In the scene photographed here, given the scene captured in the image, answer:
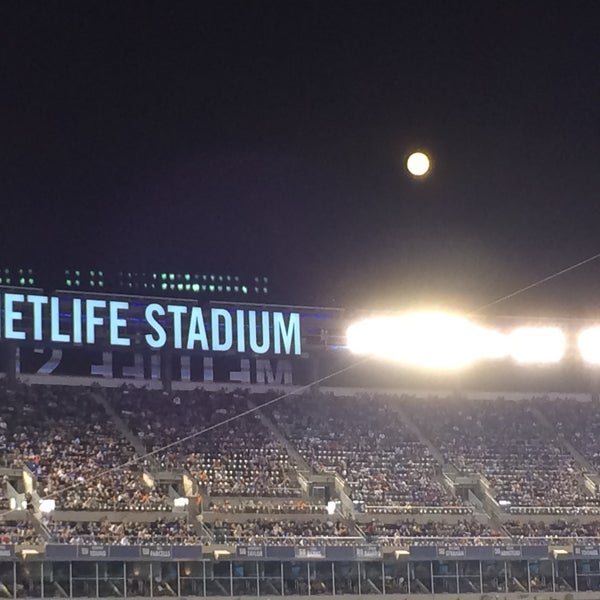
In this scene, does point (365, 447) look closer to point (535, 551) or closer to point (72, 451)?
point (535, 551)

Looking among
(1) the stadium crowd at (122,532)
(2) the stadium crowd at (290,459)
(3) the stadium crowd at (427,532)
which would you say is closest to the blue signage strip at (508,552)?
(3) the stadium crowd at (427,532)

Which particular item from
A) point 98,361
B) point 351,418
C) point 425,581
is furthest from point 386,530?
point 98,361

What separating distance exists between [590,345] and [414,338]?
408 inches

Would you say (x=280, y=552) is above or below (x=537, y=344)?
below

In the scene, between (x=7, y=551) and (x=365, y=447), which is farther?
(x=365, y=447)

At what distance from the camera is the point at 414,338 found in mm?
67812

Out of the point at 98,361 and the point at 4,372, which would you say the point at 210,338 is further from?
the point at 4,372

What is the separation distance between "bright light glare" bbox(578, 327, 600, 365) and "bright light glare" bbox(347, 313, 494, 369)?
6.95m

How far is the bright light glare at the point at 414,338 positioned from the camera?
67.9 metres

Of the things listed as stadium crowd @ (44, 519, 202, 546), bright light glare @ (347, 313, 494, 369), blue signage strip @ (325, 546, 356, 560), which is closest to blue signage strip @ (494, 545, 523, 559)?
blue signage strip @ (325, 546, 356, 560)

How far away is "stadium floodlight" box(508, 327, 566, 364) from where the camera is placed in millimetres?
71938

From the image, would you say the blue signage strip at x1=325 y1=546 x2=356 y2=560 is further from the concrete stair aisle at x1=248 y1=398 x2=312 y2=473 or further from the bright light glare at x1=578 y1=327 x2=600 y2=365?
the bright light glare at x1=578 y1=327 x2=600 y2=365

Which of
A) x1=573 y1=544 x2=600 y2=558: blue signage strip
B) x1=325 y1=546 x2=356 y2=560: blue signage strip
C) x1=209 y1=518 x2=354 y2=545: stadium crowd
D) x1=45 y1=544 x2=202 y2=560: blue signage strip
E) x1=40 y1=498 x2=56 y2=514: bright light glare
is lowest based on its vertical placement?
x1=573 y1=544 x2=600 y2=558: blue signage strip

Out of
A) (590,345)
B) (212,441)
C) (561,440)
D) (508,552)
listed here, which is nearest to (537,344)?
(590,345)
